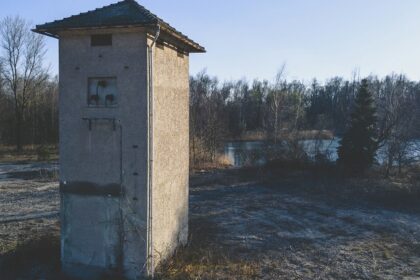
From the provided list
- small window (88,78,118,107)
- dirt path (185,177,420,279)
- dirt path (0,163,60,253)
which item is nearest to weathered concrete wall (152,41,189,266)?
small window (88,78,118,107)

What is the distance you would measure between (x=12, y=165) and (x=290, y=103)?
65.9ft

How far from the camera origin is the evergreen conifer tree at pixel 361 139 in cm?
2058

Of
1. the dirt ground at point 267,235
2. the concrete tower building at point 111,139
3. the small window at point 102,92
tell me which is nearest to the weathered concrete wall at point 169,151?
the concrete tower building at point 111,139

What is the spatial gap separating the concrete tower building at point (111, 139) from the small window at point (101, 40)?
0.06ft

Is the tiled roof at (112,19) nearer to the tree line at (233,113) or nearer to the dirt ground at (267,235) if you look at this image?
the dirt ground at (267,235)

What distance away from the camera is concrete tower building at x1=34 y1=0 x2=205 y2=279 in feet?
24.4

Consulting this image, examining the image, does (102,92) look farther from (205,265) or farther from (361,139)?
(361,139)

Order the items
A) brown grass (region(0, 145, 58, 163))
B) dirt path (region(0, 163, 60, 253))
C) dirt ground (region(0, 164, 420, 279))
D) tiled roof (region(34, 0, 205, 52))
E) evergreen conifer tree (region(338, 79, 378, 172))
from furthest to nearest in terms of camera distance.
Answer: brown grass (region(0, 145, 58, 163)), evergreen conifer tree (region(338, 79, 378, 172)), dirt path (region(0, 163, 60, 253)), dirt ground (region(0, 164, 420, 279)), tiled roof (region(34, 0, 205, 52))

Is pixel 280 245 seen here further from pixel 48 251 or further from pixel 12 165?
pixel 12 165

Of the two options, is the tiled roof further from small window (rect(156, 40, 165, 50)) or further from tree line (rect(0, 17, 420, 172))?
tree line (rect(0, 17, 420, 172))

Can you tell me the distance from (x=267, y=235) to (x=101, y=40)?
22.1 feet

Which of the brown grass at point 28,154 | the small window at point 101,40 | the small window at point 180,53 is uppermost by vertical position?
the small window at point 180,53

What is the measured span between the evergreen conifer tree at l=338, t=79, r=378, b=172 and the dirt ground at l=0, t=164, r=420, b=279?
15.3 ft

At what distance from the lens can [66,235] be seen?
26.1 feet
